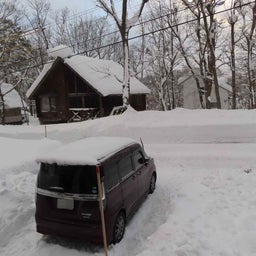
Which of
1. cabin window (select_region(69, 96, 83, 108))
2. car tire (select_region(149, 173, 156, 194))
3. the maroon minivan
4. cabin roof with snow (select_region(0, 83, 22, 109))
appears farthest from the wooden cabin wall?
the maroon minivan

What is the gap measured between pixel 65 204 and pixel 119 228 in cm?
111

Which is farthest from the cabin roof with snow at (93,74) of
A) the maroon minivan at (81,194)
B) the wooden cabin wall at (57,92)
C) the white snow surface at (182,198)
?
the maroon minivan at (81,194)

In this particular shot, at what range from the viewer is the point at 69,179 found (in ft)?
17.5

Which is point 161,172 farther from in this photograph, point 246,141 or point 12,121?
point 12,121

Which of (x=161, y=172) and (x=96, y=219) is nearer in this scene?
(x=96, y=219)

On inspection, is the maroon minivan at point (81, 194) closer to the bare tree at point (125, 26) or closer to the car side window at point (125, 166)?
the car side window at point (125, 166)

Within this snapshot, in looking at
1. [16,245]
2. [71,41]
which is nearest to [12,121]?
[71,41]

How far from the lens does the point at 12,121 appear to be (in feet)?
131

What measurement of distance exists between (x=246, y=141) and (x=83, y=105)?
16.7 m

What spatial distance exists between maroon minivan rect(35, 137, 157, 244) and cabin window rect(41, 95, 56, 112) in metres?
23.3

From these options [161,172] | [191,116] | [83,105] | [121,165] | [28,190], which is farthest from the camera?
[83,105]

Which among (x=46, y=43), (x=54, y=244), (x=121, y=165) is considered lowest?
(x=54, y=244)

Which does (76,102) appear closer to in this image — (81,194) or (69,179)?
(69,179)

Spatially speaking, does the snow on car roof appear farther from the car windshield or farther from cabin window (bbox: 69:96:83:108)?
cabin window (bbox: 69:96:83:108)
